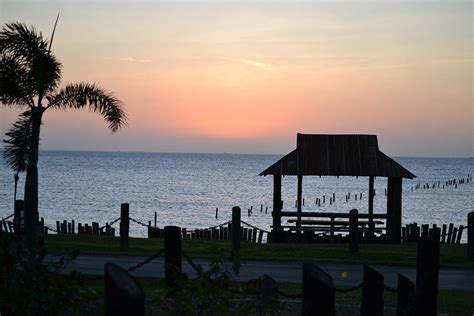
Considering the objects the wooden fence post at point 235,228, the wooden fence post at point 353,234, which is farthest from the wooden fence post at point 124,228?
the wooden fence post at point 353,234

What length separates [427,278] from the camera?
940 centimetres

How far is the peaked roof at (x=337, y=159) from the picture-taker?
2955 centimetres

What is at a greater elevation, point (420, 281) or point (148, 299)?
point (420, 281)

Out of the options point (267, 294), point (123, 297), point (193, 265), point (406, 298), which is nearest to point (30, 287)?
point (123, 297)

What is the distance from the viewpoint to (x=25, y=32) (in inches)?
730

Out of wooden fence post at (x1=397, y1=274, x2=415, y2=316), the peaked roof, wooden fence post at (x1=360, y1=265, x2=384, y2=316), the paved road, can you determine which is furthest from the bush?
the peaked roof

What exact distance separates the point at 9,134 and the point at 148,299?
29.4 ft

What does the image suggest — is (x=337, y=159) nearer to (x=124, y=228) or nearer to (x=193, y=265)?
(x=124, y=228)

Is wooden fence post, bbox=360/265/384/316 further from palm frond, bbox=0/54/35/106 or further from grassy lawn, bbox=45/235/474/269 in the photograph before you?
palm frond, bbox=0/54/35/106

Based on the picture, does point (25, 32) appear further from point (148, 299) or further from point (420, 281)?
point (420, 281)

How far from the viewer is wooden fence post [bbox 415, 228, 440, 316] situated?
923cm

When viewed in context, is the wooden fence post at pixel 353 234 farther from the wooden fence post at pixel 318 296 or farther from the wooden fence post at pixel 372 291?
the wooden fence post at pixel 318 296

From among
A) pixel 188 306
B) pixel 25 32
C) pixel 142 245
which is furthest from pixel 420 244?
pixel 142 245

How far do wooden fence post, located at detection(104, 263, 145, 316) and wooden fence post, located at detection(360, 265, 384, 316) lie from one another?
3795 millimetres
